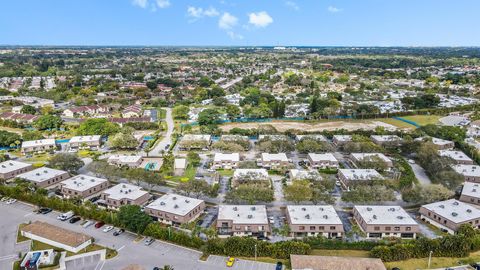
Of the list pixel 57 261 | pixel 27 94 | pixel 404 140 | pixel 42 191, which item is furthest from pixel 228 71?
pixel 57 261

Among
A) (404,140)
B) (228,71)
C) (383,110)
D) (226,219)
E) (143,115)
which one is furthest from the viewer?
(228,71)

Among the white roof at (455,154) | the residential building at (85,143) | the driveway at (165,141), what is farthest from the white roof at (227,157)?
the white roof at (455,154)

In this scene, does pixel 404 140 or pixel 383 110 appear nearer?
pixel 404 140

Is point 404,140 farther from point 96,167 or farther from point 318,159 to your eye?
point 96,167

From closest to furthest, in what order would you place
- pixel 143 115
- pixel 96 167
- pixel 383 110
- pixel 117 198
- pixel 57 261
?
pixel 57 261 → pixel 117 198 → pixel 96 167 → pixel 143 115 → pixel 383 110

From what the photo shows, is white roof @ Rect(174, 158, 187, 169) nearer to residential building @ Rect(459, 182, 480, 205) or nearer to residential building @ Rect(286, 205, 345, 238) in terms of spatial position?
residential building @ Rect(286, 205, 345, 238)

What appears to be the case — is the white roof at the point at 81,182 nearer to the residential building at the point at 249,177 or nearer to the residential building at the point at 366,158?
the residential building at the point at 249,177

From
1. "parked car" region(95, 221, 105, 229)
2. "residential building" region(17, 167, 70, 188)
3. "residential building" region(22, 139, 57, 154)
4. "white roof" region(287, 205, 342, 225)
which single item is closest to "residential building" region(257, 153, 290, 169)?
"white roof" region(287, 205, 342, 225)
